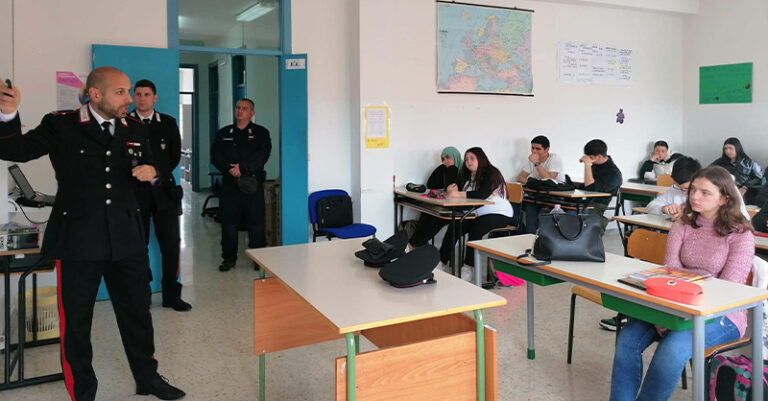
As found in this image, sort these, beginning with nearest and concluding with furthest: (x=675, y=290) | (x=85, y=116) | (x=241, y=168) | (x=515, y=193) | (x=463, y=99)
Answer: (x=675, y=290) < (x=85, y=116) < (x=241, y=168) < (x=515, y=193) < (x=463, y=99)

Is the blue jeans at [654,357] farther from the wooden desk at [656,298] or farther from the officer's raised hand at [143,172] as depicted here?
the officer's raised hand at [143,172]

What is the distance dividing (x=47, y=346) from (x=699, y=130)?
819 centimetres

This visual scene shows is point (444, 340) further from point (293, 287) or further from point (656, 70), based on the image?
point (656, 70)

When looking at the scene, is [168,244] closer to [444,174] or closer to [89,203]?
[89,203]

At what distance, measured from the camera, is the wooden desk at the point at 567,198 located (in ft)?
19.2

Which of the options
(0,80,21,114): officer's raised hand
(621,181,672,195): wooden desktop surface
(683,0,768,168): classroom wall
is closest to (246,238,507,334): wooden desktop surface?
(0,80,21,114): officer's raised hand

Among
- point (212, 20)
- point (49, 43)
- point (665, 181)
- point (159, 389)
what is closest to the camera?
point (159, 389)

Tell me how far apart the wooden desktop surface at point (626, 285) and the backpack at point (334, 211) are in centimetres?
260

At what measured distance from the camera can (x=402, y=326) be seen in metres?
2.70

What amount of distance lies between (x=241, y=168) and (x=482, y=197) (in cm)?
227

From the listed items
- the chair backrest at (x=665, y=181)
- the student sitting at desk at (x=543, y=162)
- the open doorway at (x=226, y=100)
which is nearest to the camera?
the student sitting at desk at (x=543, y=162)

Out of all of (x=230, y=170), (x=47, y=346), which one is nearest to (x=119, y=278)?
(x=47, y=346)

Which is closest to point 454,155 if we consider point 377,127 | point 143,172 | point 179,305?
point 377,127

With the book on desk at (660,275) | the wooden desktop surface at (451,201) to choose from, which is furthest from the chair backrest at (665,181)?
the book on desk at (660,275)
